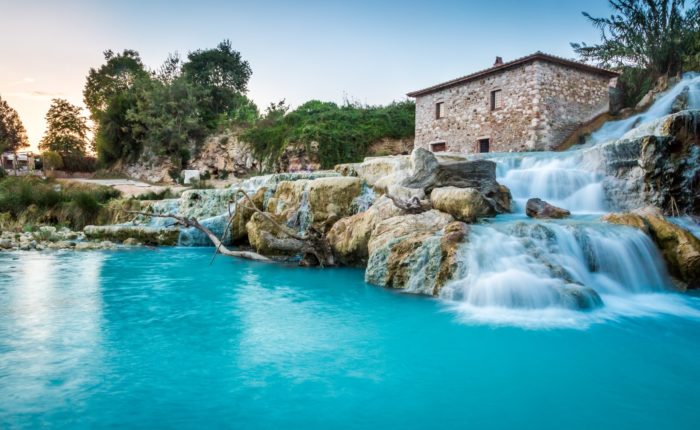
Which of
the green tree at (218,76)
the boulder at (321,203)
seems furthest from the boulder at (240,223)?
the green tree at (218,76)

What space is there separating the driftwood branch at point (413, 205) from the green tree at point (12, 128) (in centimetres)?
4316

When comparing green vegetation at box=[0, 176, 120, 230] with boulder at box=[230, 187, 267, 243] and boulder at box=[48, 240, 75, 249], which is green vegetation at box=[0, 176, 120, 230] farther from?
boulder at box=[230, 187, 267, 243]

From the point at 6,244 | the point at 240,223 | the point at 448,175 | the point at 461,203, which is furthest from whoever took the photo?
the point at 240,223

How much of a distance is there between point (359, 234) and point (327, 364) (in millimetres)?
4808

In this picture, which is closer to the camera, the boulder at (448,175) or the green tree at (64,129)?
the boulder at (448,175)

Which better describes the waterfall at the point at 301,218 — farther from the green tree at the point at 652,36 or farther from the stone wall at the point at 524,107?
the green tree at the point at 652,36

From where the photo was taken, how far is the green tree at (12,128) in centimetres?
3916

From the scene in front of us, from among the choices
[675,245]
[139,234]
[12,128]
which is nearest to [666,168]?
[675,245]

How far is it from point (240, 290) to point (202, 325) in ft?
6.02

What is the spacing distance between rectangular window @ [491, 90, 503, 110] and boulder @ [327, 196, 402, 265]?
11.6 meters

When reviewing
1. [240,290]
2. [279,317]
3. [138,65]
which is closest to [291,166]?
[240,290]

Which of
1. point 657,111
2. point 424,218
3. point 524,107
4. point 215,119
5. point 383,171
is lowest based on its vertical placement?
point 424,218

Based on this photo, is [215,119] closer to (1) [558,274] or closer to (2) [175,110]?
(2) [175,110]

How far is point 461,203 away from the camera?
8.06 m
